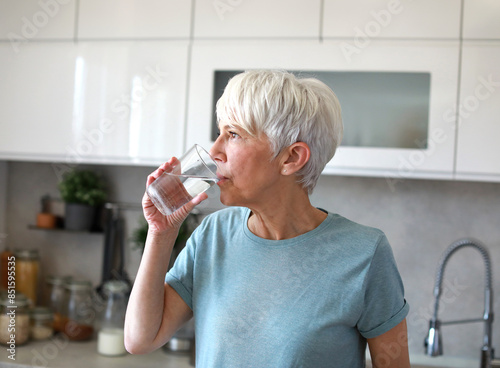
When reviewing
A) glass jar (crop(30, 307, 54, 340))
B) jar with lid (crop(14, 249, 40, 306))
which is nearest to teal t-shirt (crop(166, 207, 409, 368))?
glass jar (crop(30, 307, 54, 340))

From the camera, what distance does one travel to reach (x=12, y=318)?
223 centimetres

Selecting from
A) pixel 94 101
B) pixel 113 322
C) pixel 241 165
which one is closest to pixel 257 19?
pixel 94 101

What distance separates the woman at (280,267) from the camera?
1.04m

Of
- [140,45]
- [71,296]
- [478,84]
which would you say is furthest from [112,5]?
[478,84]

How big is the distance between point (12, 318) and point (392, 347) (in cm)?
168

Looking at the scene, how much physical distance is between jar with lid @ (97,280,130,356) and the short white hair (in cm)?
136

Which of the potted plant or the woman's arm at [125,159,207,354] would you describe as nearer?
the woman's arm at [125,159,207,354]

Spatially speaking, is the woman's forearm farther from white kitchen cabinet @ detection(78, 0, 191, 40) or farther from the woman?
white kitchen cabinet @ detection(78, 0, 191, 40)

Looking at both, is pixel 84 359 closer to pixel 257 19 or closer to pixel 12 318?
pixel 12 318

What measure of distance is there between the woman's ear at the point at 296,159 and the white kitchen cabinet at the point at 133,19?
3.91ft

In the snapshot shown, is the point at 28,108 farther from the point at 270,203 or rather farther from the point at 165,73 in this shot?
the point at 270,203

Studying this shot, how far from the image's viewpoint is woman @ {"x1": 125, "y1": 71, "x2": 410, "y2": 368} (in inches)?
41.1

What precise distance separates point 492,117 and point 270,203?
115cm

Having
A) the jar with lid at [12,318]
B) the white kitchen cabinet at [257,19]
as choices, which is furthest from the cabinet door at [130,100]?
the jar with lid at [12,318]
